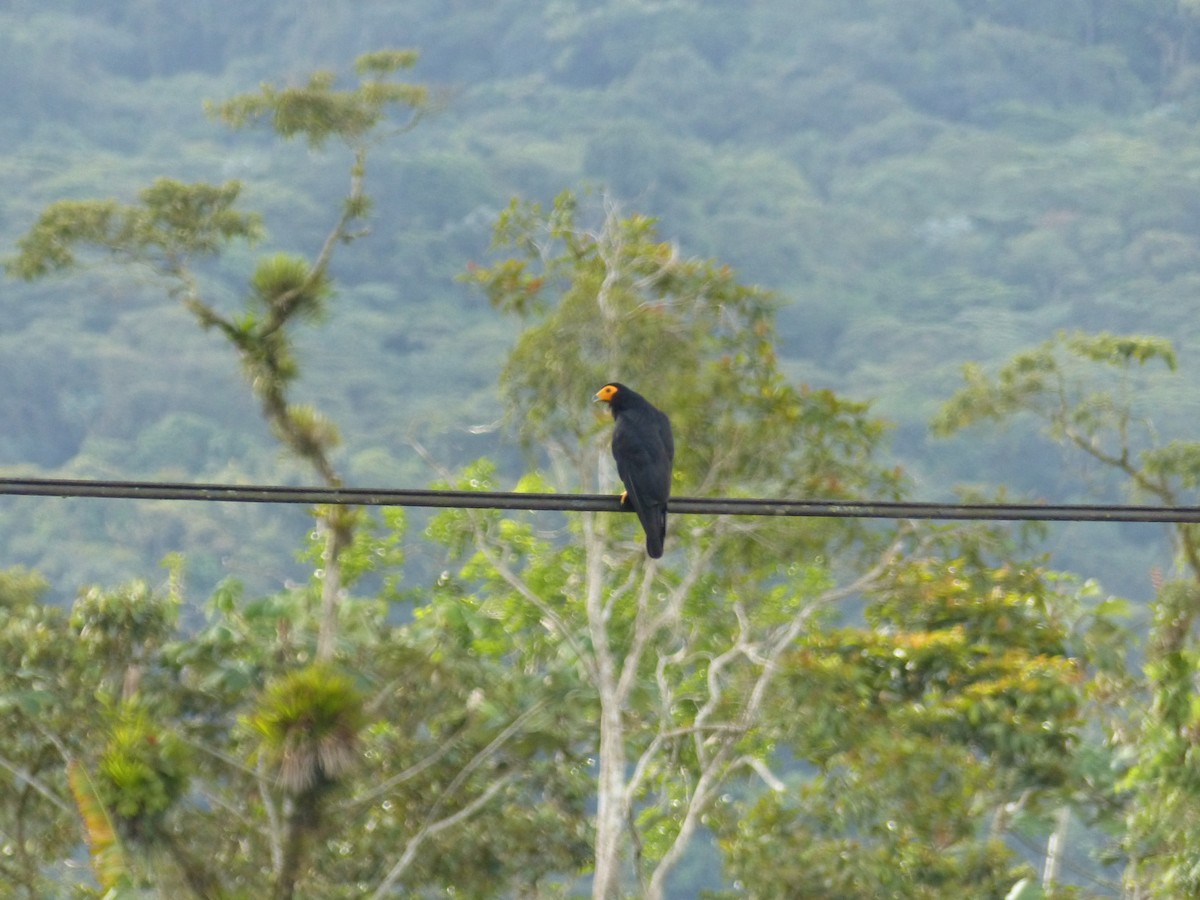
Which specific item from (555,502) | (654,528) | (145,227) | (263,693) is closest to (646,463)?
(654,528)

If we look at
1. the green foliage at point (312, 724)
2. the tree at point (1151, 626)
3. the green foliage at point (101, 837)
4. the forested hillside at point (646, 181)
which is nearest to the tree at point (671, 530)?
the tree at point (1151, 626)

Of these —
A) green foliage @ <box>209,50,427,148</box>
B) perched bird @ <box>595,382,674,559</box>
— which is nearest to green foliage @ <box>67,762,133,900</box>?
perched bird @ <box>595,382,674,559</box>

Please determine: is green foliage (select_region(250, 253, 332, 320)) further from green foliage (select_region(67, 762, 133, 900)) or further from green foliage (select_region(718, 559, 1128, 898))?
green foliage (select_region(718, 559, 1128, 898))

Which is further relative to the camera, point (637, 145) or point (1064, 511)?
point (637, 145)

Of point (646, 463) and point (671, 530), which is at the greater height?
point (671, 530)

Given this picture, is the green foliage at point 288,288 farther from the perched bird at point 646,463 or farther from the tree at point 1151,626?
the tree at point 1151,626

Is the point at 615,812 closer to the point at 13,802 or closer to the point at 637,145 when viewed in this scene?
the point at 13,802

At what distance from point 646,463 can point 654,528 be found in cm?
46

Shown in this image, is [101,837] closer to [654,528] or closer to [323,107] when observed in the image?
[654,528]

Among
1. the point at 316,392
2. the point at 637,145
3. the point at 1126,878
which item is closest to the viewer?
the point at 1126,878

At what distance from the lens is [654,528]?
25.5 feet

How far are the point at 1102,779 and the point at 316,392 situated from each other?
65.5 metres

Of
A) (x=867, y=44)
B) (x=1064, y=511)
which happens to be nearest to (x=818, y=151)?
(x=867, y=44)

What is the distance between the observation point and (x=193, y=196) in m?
18.1
